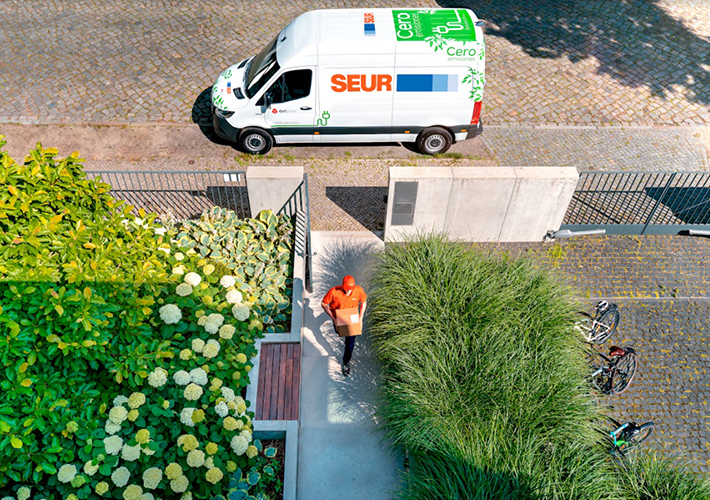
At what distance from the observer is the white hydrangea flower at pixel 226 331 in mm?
6039

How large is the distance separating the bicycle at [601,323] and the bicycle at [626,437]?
55.6 inches

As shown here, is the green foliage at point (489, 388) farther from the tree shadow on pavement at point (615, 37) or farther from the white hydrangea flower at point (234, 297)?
the tree shadow on pavement at point (615, 37)

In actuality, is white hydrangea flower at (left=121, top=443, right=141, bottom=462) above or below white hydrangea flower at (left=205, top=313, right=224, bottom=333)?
below

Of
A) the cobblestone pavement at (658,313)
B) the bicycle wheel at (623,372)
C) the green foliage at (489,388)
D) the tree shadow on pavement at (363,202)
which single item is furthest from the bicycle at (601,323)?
the tree shadow on pavement at (363,202)

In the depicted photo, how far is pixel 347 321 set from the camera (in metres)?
6.59

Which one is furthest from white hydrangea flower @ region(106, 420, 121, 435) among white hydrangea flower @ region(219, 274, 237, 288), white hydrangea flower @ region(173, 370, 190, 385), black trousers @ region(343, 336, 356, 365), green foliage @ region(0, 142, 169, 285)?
black trousers @ region(343, 336, 356, 365)

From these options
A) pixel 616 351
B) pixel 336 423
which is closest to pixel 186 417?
pixel 336 423

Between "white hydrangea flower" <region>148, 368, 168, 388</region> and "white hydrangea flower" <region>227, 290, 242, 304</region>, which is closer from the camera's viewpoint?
"white hydrangea flower" <region>148, 368, 168, 388</region>

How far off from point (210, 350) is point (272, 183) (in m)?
3.11

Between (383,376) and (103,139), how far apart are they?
8219mm

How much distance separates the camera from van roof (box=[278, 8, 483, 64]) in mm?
9453

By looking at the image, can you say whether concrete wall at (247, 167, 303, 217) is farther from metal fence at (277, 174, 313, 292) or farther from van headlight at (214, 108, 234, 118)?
van headlight at (214, 108, 234, 118)

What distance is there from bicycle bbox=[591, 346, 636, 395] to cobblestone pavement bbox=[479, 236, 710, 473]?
0.23 meters

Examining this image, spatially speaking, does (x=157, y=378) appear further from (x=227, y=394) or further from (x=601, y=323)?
(x=601, y=323)
